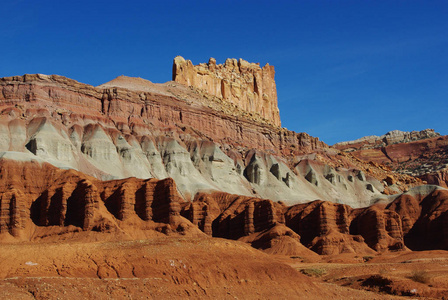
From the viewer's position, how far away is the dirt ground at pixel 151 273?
36438mm

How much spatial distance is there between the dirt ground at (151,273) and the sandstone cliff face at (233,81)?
121 metres

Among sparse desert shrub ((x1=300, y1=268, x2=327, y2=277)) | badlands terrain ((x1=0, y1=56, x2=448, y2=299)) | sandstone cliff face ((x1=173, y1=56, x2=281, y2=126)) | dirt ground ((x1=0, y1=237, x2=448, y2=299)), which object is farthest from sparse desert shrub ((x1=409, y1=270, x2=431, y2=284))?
sandstone cliff face ((x1=173, y1=56, x2=281, y2=126))

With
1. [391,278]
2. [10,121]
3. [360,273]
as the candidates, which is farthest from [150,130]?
[391,278]

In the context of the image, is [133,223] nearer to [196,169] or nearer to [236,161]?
[196,169]

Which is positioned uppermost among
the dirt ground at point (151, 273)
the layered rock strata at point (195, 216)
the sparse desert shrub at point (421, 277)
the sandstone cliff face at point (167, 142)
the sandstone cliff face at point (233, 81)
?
the sandstone cliff face at point (233, 81)

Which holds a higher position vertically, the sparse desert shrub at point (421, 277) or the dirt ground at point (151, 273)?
the dirt ground at point (151, 273)

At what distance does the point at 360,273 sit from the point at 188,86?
101 metres

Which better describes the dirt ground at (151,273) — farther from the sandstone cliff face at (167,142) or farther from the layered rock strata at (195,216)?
the sandstone cliff face at (167,142)

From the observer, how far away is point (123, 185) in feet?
284

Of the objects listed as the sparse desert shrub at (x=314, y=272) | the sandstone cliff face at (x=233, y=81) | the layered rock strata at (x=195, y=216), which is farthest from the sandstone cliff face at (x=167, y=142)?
the sparse desert shrub at (x=314, y=272)

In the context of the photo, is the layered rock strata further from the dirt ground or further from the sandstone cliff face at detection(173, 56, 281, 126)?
the sandstone cliff face at detection(173, 56, 281, 126)

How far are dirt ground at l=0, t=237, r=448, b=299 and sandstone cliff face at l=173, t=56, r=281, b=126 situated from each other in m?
121

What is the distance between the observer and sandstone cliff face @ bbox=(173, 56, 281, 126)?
169 m

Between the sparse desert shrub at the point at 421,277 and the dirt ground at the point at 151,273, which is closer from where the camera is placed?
the dirt ground at the point at 151,273
